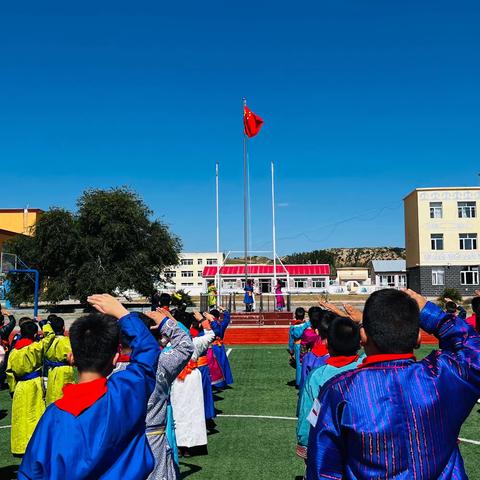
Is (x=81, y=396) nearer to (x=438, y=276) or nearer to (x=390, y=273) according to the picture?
(x=438, y=276)

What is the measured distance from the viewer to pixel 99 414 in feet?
7.48

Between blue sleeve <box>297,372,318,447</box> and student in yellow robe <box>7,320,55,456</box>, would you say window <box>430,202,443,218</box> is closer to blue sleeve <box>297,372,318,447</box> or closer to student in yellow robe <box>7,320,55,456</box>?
student in yellow robe <box>7,320,55,456</box>

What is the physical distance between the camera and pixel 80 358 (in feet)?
8.01

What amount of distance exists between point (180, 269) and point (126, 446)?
99.3m

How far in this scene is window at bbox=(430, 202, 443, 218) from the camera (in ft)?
150

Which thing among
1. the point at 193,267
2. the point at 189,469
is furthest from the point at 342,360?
the point at 193,267

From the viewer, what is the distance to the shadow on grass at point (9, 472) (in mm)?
6113

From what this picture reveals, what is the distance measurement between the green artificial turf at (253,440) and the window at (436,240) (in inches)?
1434

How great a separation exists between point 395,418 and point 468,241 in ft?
155

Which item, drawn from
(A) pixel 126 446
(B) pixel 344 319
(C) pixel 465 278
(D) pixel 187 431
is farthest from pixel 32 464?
(C) pixel 465 278

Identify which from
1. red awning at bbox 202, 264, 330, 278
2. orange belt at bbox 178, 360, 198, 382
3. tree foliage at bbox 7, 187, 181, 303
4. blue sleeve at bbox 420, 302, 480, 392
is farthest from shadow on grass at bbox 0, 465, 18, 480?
red awning at bbox 202, 264, 330, 278

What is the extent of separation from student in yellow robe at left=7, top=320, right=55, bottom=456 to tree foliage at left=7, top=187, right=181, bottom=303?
94.5 ft

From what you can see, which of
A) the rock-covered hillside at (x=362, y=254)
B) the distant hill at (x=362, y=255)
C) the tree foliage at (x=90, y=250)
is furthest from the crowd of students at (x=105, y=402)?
the rock-covered hillside at (x=362, y=254)

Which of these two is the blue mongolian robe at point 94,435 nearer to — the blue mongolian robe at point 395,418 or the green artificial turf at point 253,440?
the blue mongolian robe at point 395,418
